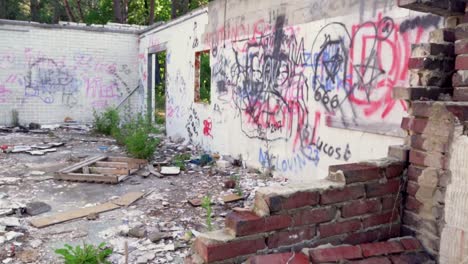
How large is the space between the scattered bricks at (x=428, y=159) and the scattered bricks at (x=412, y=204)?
0.74 ft

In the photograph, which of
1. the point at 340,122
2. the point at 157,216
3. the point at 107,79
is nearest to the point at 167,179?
the point at 157,216

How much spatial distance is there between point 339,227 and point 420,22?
2.46 meters

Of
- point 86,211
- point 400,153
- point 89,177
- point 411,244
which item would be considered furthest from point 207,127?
point 411,244

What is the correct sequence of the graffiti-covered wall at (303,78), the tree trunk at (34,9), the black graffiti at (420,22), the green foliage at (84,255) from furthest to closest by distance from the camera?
the tree trunk at (34,9)
the graffiti-covered wall at (303,78)
the black graffiti at (420,22)
the green foliage at (84,255)

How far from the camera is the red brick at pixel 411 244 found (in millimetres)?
2369

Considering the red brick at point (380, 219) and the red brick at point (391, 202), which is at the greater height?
the red brick at point (391, 202)

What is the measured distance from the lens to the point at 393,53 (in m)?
4.15

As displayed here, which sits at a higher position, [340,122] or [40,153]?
[340,122]

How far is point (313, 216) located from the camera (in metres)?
2.25

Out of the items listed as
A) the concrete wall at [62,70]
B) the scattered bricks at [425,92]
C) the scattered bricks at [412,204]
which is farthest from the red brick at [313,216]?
the concrete wall at [62,70]

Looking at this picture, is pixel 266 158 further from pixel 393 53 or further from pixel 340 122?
pixel 393 53

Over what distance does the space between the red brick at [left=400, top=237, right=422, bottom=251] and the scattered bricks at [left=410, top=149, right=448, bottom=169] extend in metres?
0.45

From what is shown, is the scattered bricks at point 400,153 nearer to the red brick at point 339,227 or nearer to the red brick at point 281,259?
the red brick at point 339,227

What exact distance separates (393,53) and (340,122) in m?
1.07
